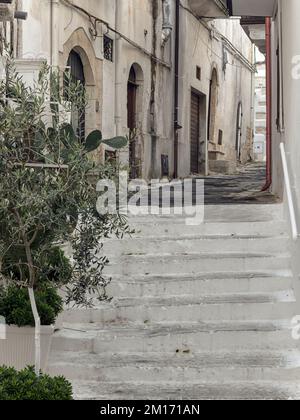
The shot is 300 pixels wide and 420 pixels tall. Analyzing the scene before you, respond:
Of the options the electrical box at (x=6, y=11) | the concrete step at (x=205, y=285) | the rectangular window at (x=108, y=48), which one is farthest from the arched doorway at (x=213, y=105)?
the concrete step at (x=205, y=285)

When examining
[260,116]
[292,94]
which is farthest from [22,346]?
[260,116]

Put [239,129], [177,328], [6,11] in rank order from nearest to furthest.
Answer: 1. [177,328]
2. [6,11]
3. [239,129]

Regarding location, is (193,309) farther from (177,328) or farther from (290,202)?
(290,202)

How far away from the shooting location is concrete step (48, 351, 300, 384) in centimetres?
630

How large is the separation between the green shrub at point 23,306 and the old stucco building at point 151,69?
1697 millimetres

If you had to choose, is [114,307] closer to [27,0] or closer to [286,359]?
[286,359]

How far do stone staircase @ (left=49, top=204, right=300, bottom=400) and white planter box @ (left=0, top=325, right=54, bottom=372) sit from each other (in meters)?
0.29

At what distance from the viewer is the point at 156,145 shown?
17047 mm

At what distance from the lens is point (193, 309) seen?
716 centimetres

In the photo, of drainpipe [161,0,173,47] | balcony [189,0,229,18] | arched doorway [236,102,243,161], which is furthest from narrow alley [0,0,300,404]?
arched doorway [236,102,243,161]

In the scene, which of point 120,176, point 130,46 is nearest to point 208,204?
point 120,176

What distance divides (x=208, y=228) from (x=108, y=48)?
690 centimetres

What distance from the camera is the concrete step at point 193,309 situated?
7.10 m

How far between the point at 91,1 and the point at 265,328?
26.9ft
